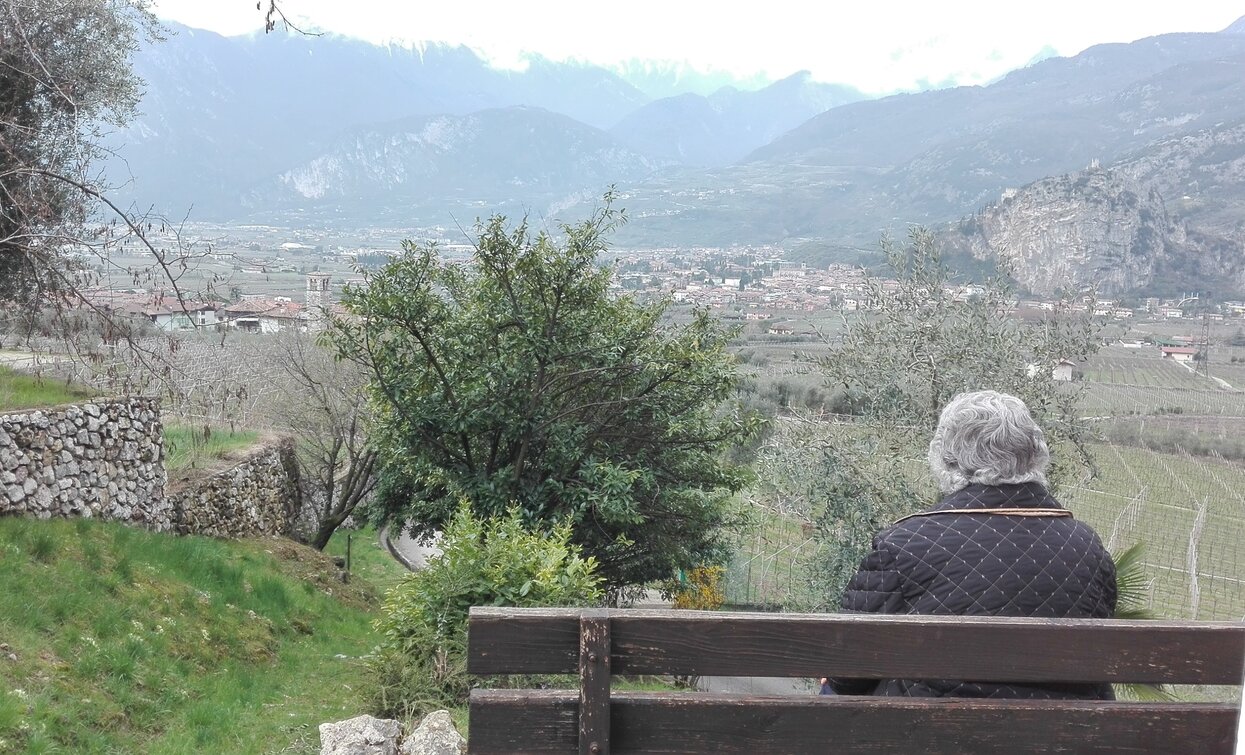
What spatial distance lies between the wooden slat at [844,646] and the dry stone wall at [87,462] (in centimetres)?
864

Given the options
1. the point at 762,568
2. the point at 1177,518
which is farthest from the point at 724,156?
the point at 1177,518

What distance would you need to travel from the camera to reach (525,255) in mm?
10922

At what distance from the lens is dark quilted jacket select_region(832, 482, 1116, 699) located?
2533 mm

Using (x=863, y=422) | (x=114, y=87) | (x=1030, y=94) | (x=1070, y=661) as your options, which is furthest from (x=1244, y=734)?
(x=1030, y=94)

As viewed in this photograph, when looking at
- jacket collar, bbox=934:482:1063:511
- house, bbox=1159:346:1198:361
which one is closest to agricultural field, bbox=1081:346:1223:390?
house, bbox=1159:346:1198:361

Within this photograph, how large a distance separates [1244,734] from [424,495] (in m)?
12.1

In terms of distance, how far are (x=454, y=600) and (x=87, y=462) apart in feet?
17.9

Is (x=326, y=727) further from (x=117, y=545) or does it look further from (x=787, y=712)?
(x=117, y=545)

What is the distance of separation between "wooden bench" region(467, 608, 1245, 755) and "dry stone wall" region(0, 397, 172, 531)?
28.4 feet

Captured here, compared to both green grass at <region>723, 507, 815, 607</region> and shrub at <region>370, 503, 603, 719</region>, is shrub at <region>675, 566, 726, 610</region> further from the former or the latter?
shrub at <region>370, 503, 603, 719</region>

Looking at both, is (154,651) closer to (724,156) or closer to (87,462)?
(87,462)

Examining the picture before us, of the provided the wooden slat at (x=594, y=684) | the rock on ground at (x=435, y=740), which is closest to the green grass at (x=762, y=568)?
the rock on ground at (x=435, y=740)

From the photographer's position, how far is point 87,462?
9.96m

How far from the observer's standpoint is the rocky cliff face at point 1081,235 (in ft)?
40.3
